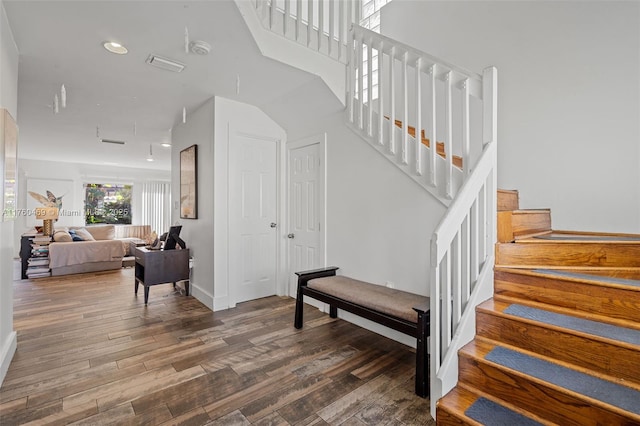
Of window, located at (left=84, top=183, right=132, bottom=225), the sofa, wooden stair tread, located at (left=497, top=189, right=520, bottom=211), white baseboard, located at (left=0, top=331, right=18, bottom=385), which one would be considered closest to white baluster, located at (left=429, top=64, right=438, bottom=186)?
wooden stair tread, located at (left=497, top=189, right=520, bottom=211)

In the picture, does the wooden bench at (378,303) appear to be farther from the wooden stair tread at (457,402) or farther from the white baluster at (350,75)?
the white baluster at (350,75)

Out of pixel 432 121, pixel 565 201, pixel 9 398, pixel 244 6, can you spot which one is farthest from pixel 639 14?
pixel 9 398

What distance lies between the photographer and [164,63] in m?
2.83

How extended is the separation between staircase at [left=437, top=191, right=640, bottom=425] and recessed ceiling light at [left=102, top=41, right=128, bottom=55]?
10.4 feet

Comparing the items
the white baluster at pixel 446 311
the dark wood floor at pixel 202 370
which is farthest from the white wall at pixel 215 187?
→ the white baluster at pixel 446 311

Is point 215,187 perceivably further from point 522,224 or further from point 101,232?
point 101,232

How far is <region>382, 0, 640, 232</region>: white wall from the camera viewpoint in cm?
222

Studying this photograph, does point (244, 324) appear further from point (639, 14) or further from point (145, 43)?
point (639, 14)

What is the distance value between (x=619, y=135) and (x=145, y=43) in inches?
144

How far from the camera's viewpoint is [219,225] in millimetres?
3756

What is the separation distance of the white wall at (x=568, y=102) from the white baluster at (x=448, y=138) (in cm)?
83

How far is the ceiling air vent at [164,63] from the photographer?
2.76 m

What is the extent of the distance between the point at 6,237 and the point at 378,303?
282 centimetres

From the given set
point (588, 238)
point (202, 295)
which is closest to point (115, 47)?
point (202, 295)
